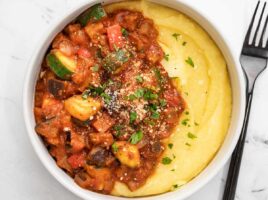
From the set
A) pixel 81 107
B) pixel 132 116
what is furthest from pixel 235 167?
pixel 81 107

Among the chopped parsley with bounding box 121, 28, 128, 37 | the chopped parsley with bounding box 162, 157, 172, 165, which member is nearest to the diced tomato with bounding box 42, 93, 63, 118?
the chopped parsley with bounding box 121, 28, 128, 37

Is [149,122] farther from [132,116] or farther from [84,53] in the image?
[84,53]

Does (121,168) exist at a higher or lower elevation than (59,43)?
lower

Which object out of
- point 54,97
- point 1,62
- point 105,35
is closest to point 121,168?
point 54,97

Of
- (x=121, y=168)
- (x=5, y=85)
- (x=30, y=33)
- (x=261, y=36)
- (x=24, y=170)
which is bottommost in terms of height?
(x=24, y=170)

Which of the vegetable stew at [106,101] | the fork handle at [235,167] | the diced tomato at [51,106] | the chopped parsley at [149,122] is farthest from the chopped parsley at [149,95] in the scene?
the fork handle at [235,167]

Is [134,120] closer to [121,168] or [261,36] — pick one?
[121,168]

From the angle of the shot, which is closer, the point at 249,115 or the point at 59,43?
the point at 59,43
